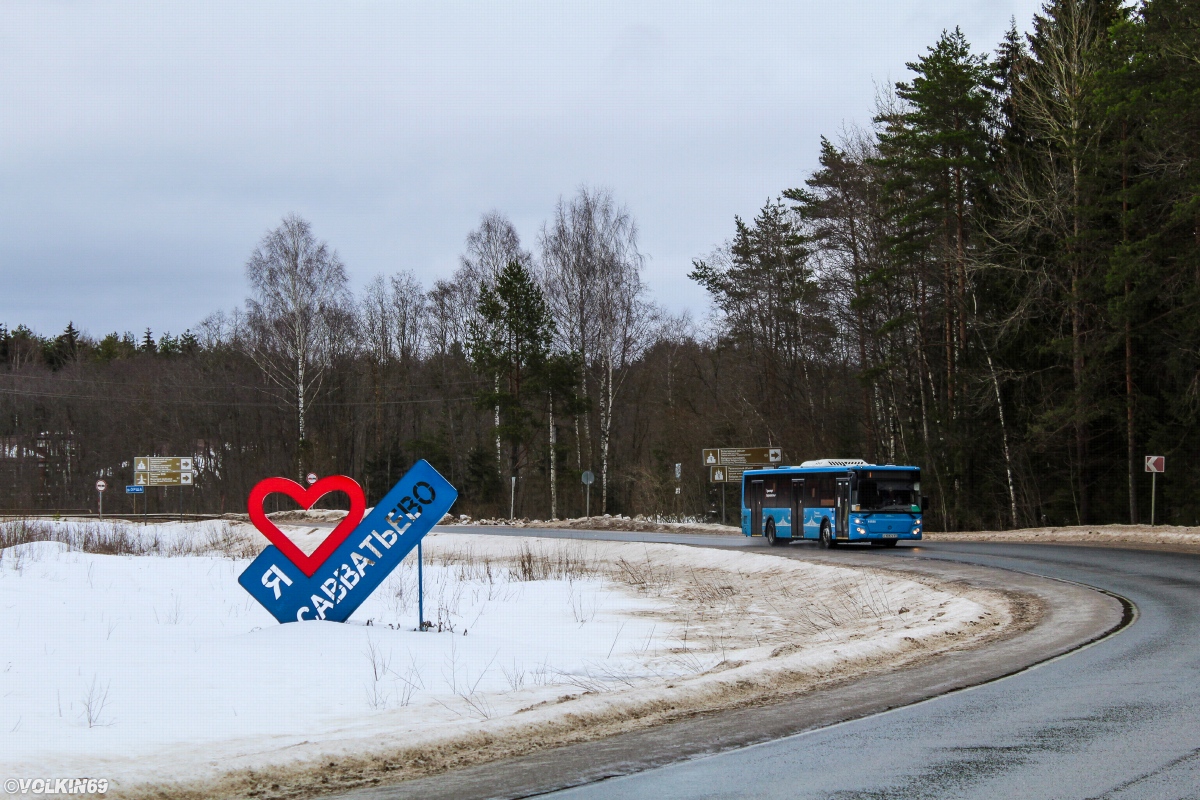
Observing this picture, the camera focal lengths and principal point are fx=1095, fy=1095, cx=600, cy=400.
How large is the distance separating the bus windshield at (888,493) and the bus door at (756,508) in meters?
5.72

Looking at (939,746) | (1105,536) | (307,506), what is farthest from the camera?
(1105,536)

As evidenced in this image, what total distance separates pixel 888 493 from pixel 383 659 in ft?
75.8

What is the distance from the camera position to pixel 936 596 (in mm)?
19312

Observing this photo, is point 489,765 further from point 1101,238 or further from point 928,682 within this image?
point 1101,238

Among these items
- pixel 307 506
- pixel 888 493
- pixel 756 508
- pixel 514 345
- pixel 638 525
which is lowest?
pixel 638 525

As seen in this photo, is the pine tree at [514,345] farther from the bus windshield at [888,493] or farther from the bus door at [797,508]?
the bus windshield at [888,493]

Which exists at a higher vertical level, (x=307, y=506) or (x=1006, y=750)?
(x=307, y=506)

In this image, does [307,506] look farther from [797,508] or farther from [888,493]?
[797,508]

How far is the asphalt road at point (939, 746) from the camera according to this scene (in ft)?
21.1

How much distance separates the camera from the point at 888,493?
1273 inches

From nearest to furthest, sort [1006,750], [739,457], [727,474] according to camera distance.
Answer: [1006,750] < [739,457] < [727,474]

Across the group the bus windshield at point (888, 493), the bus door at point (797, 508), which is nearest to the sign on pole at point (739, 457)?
the bus door at point (797, 508)

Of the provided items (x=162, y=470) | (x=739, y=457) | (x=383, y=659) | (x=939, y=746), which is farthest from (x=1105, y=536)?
(x=162, y=470)

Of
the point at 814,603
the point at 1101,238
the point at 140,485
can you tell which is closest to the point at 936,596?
the point at 814,603
